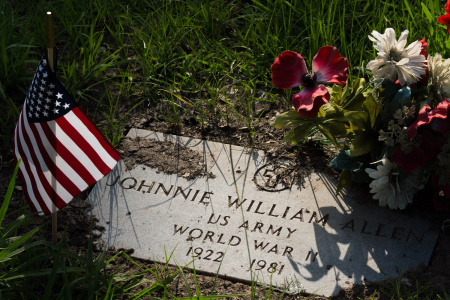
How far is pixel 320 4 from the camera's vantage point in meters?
3.36

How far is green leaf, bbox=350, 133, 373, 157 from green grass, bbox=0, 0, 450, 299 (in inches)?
24.4

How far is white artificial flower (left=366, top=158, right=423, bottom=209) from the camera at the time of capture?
2375 mm

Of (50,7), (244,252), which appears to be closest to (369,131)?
(244,252)

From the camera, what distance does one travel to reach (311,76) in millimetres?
2518

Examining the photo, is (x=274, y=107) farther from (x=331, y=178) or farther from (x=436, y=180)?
(x=436, y=180)

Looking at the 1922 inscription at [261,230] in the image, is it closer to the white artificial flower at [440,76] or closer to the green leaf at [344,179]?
the green leaf at [344,179]

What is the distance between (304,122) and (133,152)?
0.78 meters

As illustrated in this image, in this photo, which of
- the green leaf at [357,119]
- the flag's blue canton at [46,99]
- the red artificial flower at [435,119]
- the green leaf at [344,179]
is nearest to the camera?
the flag's blue canton at [46,99]

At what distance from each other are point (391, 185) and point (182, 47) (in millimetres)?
1603

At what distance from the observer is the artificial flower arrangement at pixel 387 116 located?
2.32m

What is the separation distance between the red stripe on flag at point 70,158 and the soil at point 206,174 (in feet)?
0.91

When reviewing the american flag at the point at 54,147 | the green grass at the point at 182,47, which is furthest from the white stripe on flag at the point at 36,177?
the green grass at the point at 182,47

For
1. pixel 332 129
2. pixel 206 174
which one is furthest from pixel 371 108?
pixel 206 174

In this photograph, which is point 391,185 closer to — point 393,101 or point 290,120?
point 393,101
